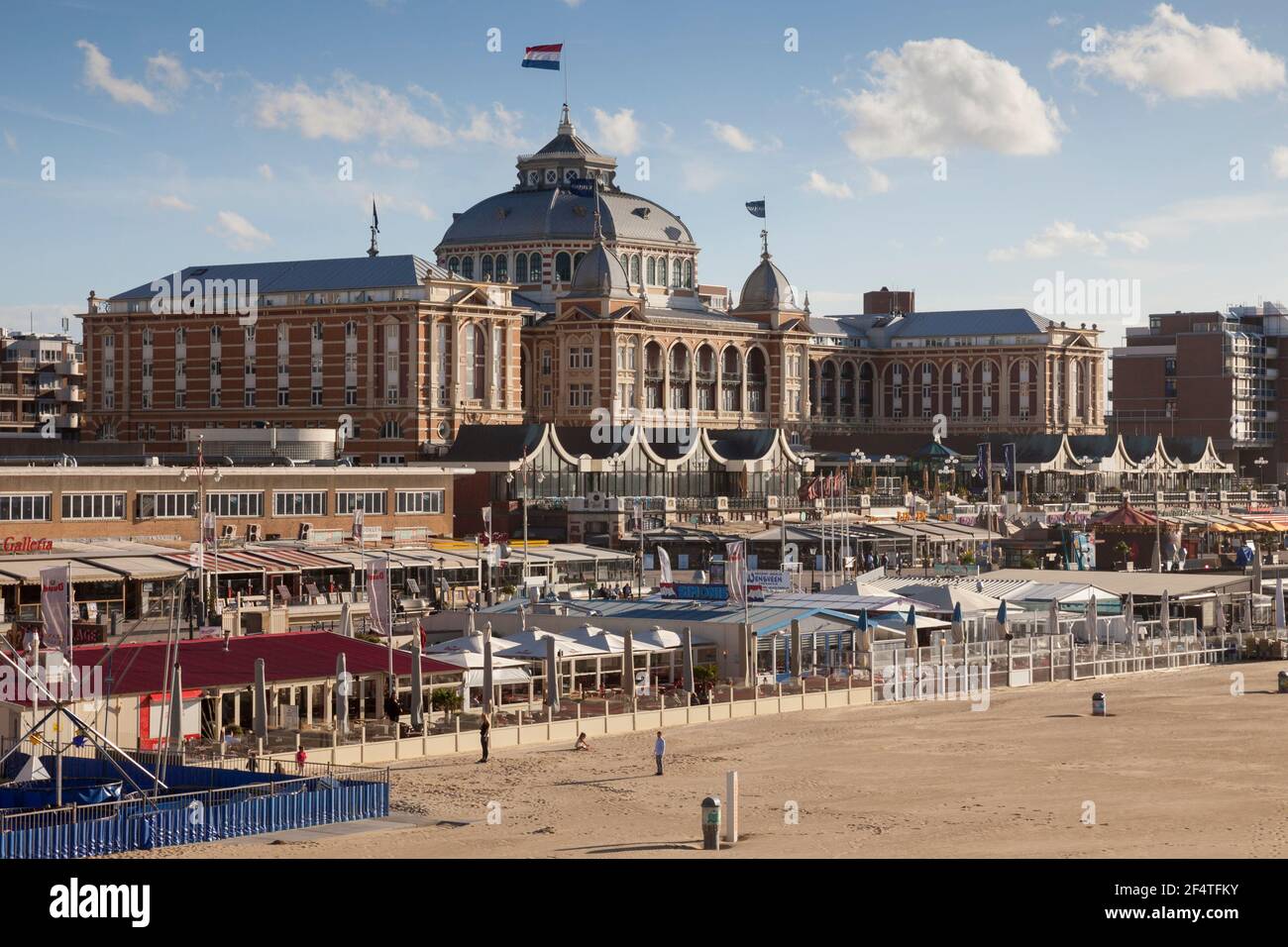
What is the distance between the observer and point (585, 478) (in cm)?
11900

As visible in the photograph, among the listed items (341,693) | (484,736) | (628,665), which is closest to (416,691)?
(341,693)

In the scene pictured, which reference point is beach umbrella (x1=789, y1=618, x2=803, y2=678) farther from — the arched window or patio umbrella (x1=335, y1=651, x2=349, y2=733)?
the arched window

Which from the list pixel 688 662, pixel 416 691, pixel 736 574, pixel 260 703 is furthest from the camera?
pixel 736 574

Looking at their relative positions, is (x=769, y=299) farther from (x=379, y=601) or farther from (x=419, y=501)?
(x=379, y=601)

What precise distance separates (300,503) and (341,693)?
1520 inches

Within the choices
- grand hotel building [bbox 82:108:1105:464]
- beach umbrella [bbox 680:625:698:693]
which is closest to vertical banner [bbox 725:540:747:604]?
beach umbrella [bbox 680:625:698:693]

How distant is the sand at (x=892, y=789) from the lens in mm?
42969

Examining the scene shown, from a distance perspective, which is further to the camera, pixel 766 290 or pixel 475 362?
pixel 766 290

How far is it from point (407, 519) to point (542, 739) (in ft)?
140

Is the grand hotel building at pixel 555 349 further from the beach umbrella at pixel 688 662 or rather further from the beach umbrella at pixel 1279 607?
the beach umbrella at pixel 688 662

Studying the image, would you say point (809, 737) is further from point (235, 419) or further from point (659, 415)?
point (659, 415)

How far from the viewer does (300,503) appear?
92688 millimetres

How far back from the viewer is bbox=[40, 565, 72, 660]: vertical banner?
162ft
